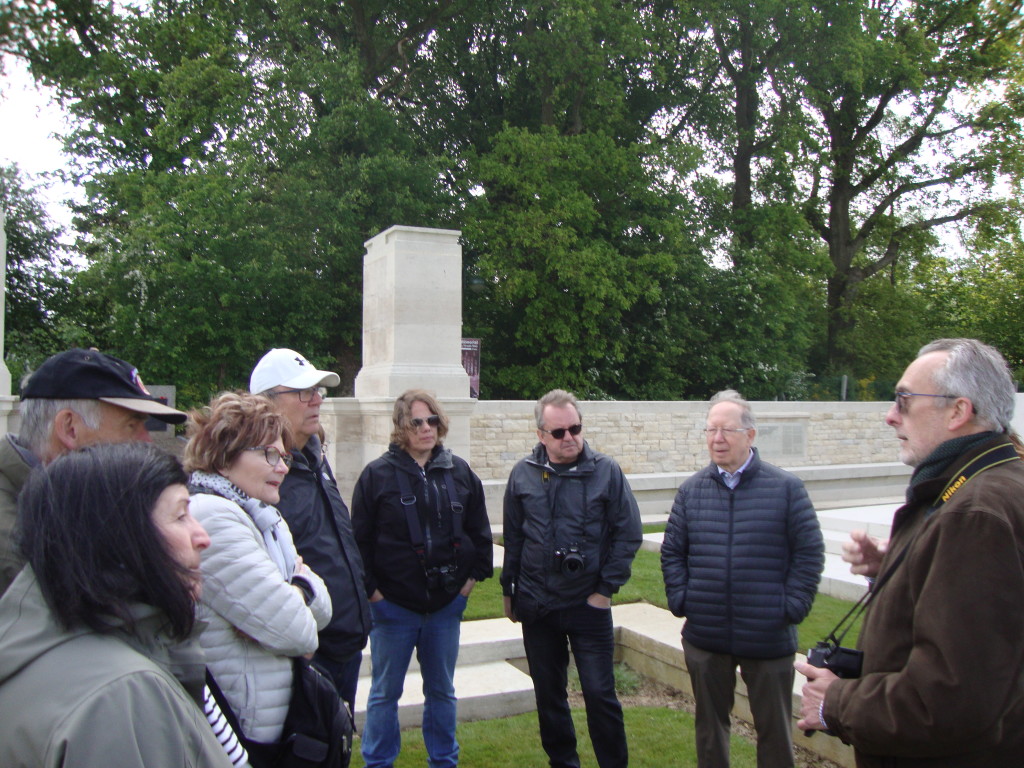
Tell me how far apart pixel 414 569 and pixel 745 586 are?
1.47 m

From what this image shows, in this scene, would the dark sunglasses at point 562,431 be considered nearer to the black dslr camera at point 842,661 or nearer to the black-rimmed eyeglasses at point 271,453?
the black-rimmed eyeglasses at point 271,453

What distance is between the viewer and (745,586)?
3.40m

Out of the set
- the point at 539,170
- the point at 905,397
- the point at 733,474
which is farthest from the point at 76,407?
the point at 539,170

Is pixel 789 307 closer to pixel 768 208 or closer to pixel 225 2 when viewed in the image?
pixel 768 208

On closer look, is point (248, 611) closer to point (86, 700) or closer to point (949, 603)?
point (86, 700)

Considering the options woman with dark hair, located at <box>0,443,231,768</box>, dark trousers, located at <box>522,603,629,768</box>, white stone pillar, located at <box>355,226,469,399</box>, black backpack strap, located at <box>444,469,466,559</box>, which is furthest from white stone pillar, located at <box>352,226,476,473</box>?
woman with dark hair, located at <box>0,443,231,768</box>

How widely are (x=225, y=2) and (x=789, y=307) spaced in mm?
15782

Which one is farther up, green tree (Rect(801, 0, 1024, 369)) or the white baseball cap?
green tree (Rect(801, 0, 1024, 369))

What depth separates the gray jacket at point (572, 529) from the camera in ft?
12.2

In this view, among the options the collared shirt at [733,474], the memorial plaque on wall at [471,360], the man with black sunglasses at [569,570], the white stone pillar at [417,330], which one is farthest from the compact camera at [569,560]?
the memorial plaque on wall at [471,360]

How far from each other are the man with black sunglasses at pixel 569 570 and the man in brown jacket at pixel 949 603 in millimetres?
1528

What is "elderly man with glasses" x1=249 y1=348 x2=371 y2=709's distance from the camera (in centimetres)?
297

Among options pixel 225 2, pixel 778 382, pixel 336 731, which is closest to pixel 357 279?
pixel 225 2

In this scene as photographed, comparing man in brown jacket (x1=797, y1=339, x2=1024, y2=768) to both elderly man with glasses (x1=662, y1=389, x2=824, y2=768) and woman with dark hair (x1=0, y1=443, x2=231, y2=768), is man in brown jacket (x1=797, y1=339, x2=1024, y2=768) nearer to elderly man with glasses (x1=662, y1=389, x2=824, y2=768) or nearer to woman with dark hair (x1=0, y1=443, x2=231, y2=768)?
elderly man with glasses (x1=662, y1=389, x2=824, y2=768)
